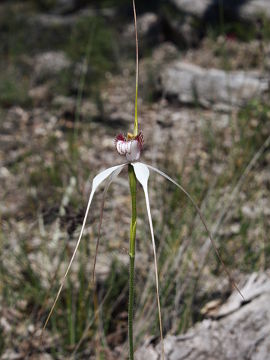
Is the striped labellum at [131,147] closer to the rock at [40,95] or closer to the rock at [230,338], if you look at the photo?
the rock at [230,338]

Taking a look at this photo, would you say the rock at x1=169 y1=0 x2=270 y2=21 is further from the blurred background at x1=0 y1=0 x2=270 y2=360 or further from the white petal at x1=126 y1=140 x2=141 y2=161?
the white petal at x1=126 y1=140 x2=141 y2=161

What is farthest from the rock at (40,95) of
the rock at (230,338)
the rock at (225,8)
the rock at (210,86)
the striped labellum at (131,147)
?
the striped labellum at (131,147)

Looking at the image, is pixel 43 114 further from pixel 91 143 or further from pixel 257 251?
pixel 257 251

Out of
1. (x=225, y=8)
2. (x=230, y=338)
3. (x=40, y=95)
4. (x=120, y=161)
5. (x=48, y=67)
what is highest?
(x=225, y=8)

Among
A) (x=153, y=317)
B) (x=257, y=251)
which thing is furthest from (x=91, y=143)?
(x=153, y=317)

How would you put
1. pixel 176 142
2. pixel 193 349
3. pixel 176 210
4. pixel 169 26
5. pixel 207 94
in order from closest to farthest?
1. pixel 193 349
2. pixel 176 210
3. pixel 176 142
4. pixel 207 94
5. pixel 169 26

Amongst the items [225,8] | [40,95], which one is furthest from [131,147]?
[225,8]

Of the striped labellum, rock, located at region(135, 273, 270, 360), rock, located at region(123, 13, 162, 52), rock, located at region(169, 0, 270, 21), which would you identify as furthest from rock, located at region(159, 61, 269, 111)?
the striped labellum

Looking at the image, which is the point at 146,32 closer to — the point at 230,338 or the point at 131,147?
the point at 230,338
